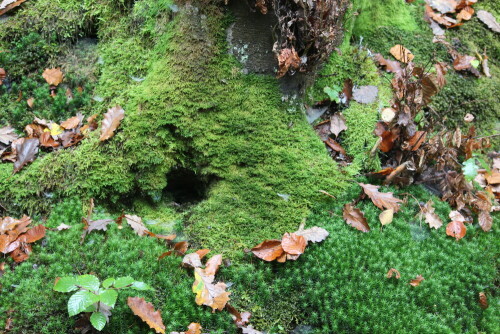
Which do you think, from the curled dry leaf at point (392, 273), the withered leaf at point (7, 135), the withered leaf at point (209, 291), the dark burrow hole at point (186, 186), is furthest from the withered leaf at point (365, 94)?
the withered leaf at point (7, 135)

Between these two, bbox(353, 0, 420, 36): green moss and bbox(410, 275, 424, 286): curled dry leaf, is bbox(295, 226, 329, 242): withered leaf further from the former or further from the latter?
bbox(353, 0, 420, 36): green moss

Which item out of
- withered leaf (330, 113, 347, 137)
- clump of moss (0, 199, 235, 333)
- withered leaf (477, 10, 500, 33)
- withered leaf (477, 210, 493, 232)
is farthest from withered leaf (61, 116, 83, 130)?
withered leaf (477, 10, 500, 33)

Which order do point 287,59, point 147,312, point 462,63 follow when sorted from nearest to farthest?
point 147,312 → point 287,59 → point 462,63

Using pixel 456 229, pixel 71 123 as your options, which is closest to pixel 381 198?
pixel 456 229

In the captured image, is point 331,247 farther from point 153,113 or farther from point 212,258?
point 153,113

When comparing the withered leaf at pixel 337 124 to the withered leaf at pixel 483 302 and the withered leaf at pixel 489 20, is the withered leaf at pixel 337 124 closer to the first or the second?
the withered leaf at pixel 483 302

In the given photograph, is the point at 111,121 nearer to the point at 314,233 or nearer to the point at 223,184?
the point at 223,184

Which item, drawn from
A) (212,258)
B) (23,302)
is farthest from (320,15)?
(23,302)
